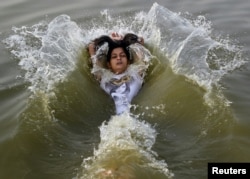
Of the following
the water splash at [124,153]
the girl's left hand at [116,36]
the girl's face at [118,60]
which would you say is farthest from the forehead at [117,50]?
the water splash at [124,153]

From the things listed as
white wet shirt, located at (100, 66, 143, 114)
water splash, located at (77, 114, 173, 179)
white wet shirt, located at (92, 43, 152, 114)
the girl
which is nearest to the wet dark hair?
the girl

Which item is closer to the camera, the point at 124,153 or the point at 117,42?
the point at 124,153

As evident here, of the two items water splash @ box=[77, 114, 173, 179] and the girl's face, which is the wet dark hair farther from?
water splash @ box=[77, 114, 173, 179]

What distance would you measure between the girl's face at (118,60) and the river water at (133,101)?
0.44 meters

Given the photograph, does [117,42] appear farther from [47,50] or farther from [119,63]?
[47,50]

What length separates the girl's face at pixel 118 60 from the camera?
717 centimetres

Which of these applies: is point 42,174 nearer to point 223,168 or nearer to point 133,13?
point 223,168

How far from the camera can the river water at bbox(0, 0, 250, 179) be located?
489cm

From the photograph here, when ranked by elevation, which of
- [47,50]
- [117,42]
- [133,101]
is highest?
[117,42]

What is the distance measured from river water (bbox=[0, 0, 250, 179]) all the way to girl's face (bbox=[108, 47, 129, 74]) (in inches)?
17.2

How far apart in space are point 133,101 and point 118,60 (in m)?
0.93

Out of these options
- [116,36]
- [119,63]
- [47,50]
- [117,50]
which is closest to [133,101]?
[119,63]

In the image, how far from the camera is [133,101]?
6.55 metres

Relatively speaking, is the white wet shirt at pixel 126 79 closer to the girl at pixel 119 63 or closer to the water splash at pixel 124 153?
the girl at pixel 119 63
